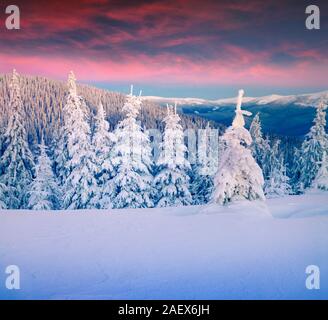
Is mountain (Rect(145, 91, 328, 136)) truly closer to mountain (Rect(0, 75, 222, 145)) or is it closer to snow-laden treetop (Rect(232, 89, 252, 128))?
snow-laden treetop (Rect(232, 89, 252, 128))

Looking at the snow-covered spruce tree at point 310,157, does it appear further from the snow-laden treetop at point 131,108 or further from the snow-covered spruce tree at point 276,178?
the snow-laden treetop at point 131,108

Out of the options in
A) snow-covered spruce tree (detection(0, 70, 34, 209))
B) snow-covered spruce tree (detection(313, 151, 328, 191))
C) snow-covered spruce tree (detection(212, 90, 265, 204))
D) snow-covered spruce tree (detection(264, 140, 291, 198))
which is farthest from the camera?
snow-covered spruce tree (detection(264, 140, 291, 198))

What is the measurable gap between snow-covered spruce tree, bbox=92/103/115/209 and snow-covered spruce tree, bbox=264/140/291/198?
40.4 ft

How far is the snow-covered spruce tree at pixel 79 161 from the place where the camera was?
19438 millimetres

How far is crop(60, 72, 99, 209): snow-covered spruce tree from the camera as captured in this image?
63.8 feet

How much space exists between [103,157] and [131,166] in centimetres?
228

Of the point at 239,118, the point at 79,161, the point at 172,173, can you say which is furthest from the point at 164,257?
the point at 79,161

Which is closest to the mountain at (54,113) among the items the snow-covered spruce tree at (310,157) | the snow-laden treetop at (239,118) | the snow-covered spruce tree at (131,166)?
the snow-covered spruce tree at (131,166)

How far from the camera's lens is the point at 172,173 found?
63.0 feet

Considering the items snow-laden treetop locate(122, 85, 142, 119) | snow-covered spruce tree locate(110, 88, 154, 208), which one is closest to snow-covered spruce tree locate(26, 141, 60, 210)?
snow-covered spruce tree locate(110, 88, 154, 208)

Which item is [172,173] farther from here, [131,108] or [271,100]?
[271,100]

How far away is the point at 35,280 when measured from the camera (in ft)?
16.3
